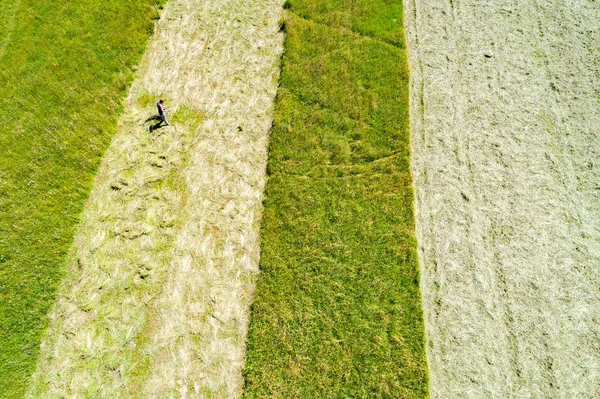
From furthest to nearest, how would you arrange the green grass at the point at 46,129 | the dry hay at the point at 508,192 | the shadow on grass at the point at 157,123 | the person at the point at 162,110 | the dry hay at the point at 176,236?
the shadow on grass at the point at 157,123 → the person at the point at 162,110 → the green grass at the point at 46,129 → the dry hay at the point at 176,236 → the dry hay at the point at 508,192

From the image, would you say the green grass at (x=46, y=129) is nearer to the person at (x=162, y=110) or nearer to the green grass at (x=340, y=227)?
the person at (x=162, y=110)

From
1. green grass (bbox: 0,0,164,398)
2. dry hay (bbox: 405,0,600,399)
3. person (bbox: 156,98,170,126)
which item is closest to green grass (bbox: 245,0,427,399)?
dry hay (bbox: 405,0,600,399)

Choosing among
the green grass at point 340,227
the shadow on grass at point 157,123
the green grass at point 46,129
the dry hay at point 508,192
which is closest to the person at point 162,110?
the shadow on grass at point 157,123

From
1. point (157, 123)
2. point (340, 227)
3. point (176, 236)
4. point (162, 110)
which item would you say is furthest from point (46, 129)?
point (340, 227)

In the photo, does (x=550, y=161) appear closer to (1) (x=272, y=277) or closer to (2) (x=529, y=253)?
(2) (x=529, y=253)

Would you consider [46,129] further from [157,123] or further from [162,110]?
[162,110]

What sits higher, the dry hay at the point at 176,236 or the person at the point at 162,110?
the person at the point at 162,110

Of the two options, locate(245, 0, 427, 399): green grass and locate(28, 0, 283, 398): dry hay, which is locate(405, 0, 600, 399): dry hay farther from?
locate(28, 0, 283, 398): dry hay
